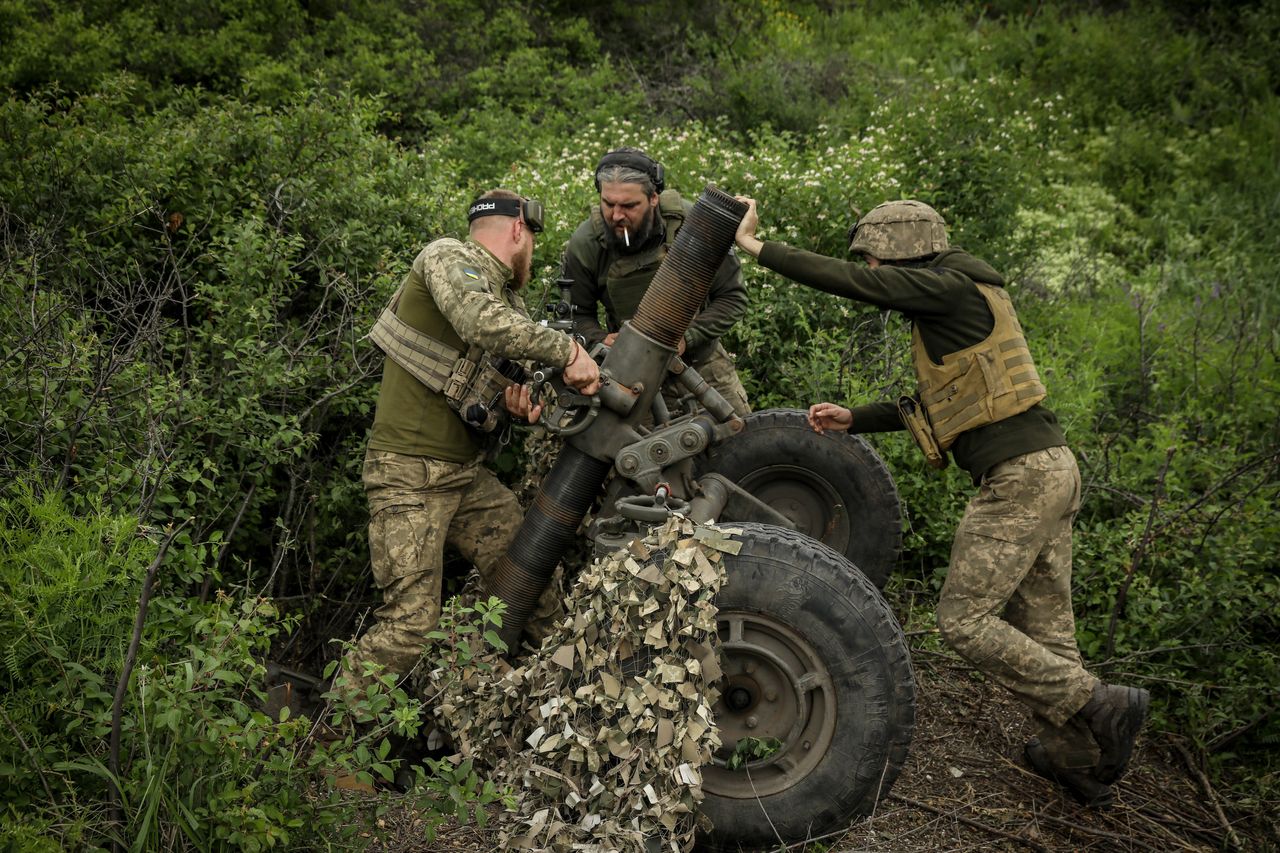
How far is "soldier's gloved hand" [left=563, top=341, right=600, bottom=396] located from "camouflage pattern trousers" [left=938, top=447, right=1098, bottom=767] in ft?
5.36

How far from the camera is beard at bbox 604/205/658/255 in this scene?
17.1 feet

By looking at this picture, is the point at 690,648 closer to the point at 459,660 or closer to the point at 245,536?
the point at 459,660

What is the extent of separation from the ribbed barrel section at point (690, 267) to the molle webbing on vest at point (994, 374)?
102 centimetres

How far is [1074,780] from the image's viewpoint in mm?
4320

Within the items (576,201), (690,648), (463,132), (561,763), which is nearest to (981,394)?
(690,648)

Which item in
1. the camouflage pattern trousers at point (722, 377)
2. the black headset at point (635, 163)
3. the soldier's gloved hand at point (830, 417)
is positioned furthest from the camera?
the camouflage pattern trousers at point (722, 377)

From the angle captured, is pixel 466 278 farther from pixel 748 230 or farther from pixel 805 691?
pixel 805 691

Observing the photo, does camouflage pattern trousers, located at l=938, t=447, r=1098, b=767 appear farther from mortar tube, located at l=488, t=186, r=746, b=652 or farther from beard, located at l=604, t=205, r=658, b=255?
beard, located at l=604, t=205, r=658, b=255

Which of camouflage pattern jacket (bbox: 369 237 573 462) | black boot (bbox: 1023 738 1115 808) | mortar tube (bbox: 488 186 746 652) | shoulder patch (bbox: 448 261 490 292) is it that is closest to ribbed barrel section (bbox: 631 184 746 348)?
mortar tube (bbox: 488 186 746 652)

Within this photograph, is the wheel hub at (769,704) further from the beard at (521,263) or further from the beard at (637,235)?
the beard at (637,235)

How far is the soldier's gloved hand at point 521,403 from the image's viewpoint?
15.1 feet

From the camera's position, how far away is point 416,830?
3906mm

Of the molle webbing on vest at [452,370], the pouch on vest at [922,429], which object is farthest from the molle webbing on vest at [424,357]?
the pouch on vest at [922,429]

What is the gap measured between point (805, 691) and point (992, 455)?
1244 millimetres
